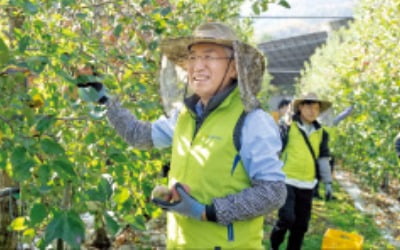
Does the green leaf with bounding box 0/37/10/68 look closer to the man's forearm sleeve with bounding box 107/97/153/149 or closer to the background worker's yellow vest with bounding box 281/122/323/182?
the man's forearm sleeve with bounding box 107/97/153/149

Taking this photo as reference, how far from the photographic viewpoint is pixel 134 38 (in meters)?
3.20

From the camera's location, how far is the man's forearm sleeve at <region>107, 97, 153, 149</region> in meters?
2.26

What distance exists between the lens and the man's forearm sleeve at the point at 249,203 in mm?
1812

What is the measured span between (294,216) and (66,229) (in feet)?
10.4

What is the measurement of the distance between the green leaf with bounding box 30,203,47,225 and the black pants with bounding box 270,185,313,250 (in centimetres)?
294

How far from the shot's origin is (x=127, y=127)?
2268 millimetres

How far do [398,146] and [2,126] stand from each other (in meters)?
3.11

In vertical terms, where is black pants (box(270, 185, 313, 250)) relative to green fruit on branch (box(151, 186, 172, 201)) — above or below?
below

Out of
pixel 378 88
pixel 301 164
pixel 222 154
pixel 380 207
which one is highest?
pixel 222 154

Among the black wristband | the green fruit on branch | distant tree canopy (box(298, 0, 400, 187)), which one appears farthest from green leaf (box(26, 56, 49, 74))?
distant tree canopy (box(298, 0, 400, 187))

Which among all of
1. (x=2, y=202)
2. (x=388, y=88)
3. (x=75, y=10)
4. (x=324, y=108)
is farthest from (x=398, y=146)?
(x=2, y=202)

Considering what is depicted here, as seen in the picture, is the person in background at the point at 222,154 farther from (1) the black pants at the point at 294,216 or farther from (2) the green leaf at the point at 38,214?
(1) the black pants at the point at 294,216

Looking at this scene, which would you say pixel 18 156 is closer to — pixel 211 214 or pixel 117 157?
pixel 117 157

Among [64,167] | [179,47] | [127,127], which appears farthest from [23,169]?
[179,47]
